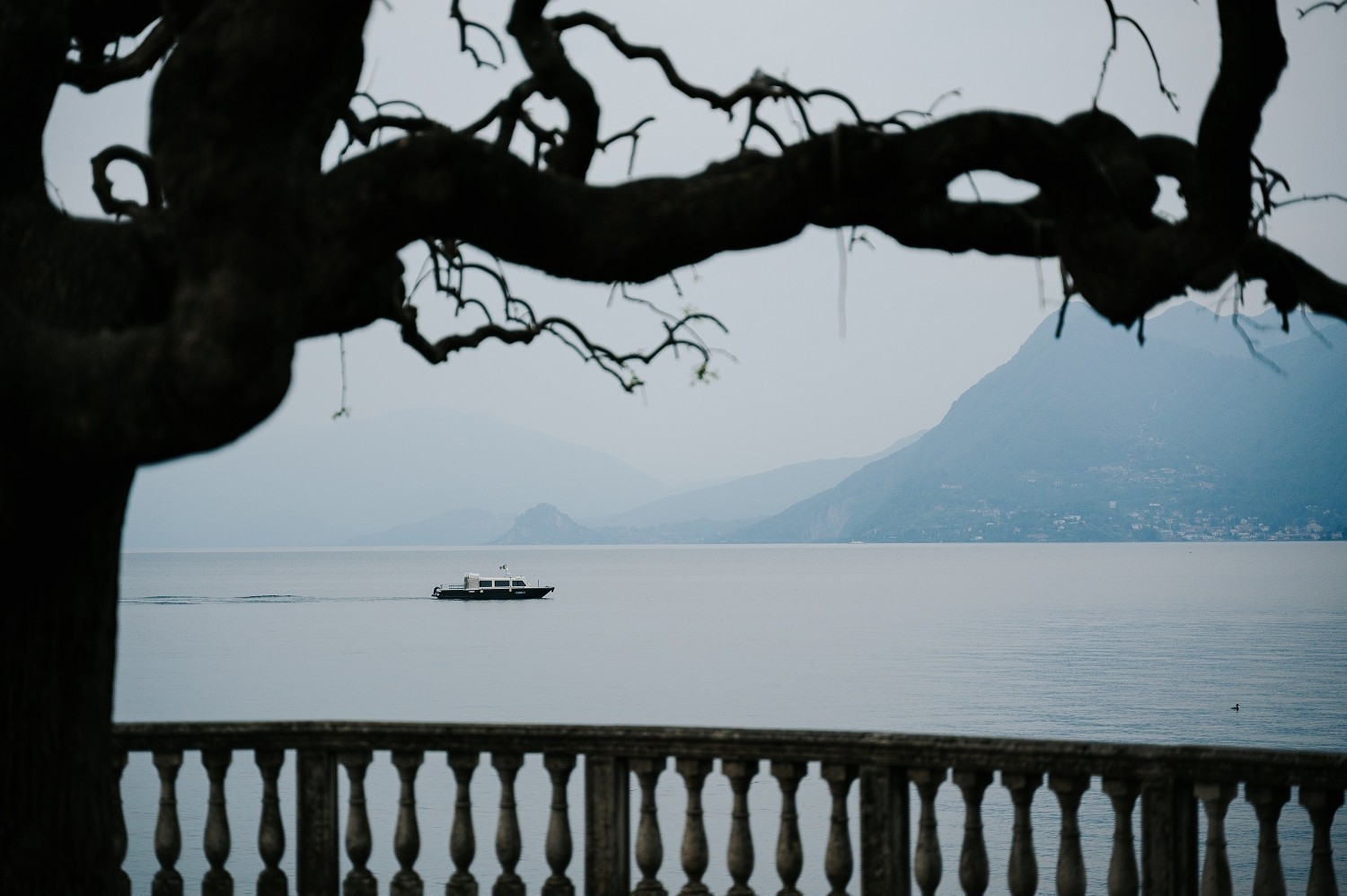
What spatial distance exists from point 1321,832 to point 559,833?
3.12 m

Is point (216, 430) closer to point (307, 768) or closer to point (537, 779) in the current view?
point (307, 768)

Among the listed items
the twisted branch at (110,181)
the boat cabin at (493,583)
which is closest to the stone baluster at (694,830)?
the twisted branch at (110,181)

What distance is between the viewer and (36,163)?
489cm

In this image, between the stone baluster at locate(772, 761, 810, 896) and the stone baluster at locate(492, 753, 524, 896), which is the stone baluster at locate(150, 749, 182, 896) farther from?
the stone baluster at locate(772, 761, 810, 896)

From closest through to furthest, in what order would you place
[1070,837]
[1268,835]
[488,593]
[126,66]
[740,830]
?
[1268,835] < [1070,837] < [740,830] < [126,66] < [488,593]

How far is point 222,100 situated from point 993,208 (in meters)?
2.56

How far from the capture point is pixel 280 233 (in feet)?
12.2

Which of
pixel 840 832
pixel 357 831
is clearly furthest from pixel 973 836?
pixel 357 831

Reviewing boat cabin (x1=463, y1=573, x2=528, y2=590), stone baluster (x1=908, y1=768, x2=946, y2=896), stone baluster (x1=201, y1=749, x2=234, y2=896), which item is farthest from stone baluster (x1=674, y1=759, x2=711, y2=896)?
boat cabin (x1=463, y1=573, x2=528, y2=590)

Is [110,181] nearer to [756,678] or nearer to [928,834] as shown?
[928,834]

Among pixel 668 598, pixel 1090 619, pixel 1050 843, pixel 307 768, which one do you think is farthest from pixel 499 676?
pixel 668 598

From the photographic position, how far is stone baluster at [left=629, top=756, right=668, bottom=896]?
20.0ft

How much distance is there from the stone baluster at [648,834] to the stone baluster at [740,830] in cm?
31

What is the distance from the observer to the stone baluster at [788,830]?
5.93 meters
